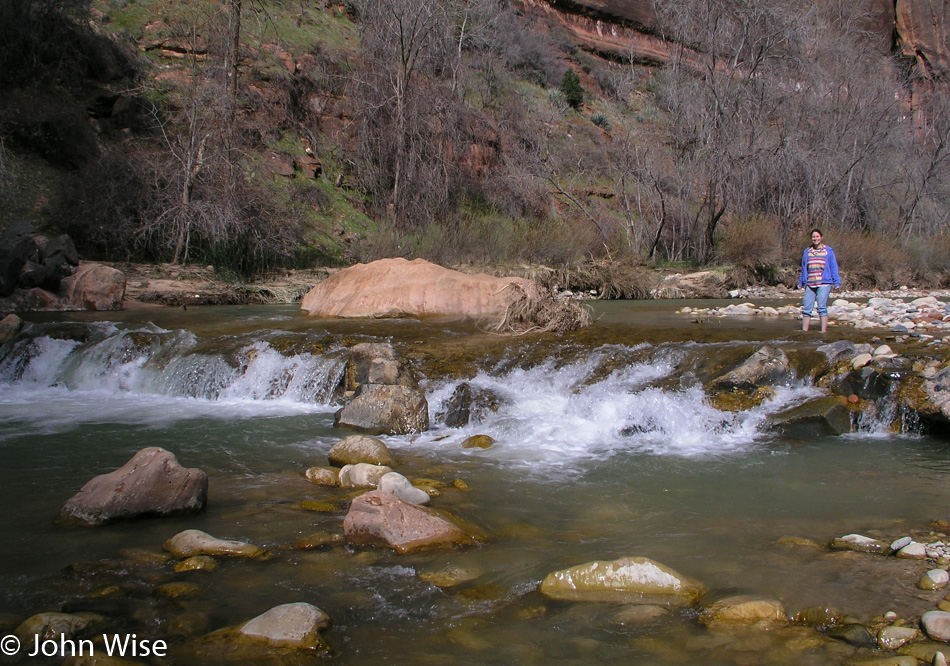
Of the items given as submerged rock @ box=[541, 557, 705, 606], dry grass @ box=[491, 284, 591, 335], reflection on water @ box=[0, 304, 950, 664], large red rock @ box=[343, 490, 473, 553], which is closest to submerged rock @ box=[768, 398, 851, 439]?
reflection on water @ box=[0, 304, 950, 664]

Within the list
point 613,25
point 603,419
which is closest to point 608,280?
point 603,419

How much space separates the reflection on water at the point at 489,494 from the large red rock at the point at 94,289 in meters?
4.08

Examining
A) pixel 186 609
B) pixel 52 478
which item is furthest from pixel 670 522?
pixel 52 478

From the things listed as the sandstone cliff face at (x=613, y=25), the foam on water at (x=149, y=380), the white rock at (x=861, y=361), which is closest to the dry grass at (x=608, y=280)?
the foam on water at (x=149, y=380)

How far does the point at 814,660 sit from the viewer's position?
2.48 m

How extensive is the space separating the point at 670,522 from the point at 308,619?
2.30 meters

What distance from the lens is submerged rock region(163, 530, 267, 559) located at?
3.41 meters

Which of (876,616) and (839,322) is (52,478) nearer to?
(876,616)

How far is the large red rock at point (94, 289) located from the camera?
12.9m

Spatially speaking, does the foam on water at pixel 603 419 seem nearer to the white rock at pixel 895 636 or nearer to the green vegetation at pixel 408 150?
the white rock at pixel 895 636

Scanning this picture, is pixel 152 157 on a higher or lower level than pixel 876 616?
higher

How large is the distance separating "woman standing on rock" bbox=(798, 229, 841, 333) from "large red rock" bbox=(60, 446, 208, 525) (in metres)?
8.19

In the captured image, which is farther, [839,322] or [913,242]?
[913,242]

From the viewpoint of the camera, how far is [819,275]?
359 inches
